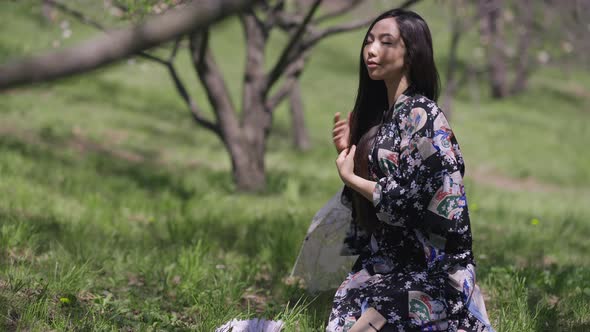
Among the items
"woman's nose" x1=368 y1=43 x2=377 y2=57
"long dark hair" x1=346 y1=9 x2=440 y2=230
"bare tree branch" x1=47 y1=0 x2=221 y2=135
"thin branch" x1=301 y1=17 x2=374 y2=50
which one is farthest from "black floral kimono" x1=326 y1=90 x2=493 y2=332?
"bare tree branch" x1=47 y1=0 x2=221 y2=135

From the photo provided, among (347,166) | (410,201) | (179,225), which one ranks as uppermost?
(347,166)

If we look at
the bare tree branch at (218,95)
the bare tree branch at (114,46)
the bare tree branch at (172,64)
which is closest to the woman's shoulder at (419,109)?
the bare tree branch at (114,46)

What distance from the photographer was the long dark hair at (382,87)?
112 inches

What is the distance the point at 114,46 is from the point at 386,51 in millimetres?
1879

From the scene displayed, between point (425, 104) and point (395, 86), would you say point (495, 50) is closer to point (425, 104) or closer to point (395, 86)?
point (395, 86)

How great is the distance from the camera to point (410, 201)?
2.71 meters

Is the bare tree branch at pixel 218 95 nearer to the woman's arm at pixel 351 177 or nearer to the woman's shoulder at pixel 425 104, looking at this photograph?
the woman's arm at pixel 351 177

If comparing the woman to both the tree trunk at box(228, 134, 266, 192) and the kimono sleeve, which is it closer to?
the kimono sleeve

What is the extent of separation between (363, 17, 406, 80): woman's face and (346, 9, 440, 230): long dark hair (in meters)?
0.03

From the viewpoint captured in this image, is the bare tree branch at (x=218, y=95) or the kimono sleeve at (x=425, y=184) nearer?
the kimono sleeve at (x=425, y=184)

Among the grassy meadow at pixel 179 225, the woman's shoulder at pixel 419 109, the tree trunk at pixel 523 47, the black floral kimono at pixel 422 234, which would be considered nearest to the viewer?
the black floral kimono at pixel 422 234

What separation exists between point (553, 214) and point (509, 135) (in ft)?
31.1

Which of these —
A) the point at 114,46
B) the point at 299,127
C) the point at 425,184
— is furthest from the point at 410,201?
the point at 299,127

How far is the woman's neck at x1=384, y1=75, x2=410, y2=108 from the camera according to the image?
2947 millimetres
